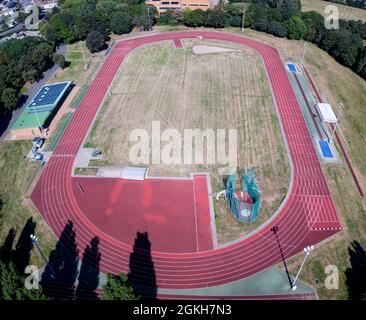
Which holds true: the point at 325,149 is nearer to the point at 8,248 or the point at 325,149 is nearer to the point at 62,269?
the point at 62,269

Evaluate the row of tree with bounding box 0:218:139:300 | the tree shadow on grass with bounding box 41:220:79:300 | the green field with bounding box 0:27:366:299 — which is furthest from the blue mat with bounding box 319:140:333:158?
the tree shadow on grass with bounding box 41:220:79:300

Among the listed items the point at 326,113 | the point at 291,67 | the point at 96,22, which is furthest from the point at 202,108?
the point at 96,22

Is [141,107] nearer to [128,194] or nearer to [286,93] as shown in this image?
[128,194]

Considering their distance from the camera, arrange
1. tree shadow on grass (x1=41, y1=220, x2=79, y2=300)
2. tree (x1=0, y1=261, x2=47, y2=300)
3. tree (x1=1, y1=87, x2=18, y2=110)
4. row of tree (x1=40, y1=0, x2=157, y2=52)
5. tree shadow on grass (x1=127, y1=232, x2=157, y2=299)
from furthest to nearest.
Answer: row of tree (x1=40, y1=0, x2=157, y2=52)
tree (x1=1, y1=87, x2=18, y2=110)
tree shadow on grass (x1=41, y1=220, x2=79, y2=300)
tree shadow on grass (x1=127, y1=232, x2=157, y2=299)
tree (x1=0, y1=261, x2=47, y2=300)

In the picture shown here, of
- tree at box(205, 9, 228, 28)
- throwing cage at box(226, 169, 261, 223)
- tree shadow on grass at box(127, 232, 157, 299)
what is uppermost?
tree at box(205, 9, 228, 28)

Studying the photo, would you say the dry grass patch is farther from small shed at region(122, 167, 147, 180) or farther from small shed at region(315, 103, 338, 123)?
small shed at region(315, 103, 338, 123)

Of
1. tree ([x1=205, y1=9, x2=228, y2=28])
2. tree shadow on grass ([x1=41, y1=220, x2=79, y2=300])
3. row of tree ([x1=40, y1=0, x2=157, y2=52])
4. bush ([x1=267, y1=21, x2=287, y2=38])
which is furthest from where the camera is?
tree ([x1=205, y1=9, x2=228, y2=28])

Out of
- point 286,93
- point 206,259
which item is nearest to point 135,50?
point 286,93
